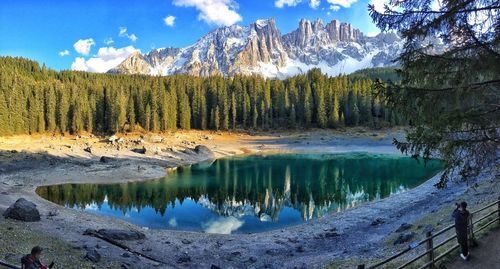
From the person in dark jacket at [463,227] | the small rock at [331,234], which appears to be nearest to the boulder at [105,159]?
the small rock at [331,234]

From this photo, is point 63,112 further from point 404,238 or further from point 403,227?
point 404,238

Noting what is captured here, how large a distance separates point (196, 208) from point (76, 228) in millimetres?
15258

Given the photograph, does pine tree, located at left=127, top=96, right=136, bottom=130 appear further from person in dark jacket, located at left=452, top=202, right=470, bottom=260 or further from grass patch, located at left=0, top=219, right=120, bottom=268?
person in dark jacket, located at left=452, top=202, right=470, bottom=260

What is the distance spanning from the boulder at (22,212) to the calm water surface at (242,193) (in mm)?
9593

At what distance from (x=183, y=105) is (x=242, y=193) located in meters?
73.9

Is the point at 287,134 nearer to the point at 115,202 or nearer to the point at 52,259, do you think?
the point at 115,202

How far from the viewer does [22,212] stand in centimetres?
2680

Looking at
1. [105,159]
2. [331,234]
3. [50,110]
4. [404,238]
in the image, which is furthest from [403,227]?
[50,110]

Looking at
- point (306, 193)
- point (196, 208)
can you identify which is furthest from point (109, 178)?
point (306, 193)

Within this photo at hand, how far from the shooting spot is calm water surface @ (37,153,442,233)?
36.7 metres

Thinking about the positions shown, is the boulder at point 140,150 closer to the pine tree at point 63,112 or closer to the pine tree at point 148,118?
the pine tree at point 148,118

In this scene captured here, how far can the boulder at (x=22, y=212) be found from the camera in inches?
1041

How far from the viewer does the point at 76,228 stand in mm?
27375

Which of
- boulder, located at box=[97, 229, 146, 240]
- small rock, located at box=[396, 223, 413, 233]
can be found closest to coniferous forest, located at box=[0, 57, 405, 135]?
boulder, located at box=[97, 229, 146, 240]
